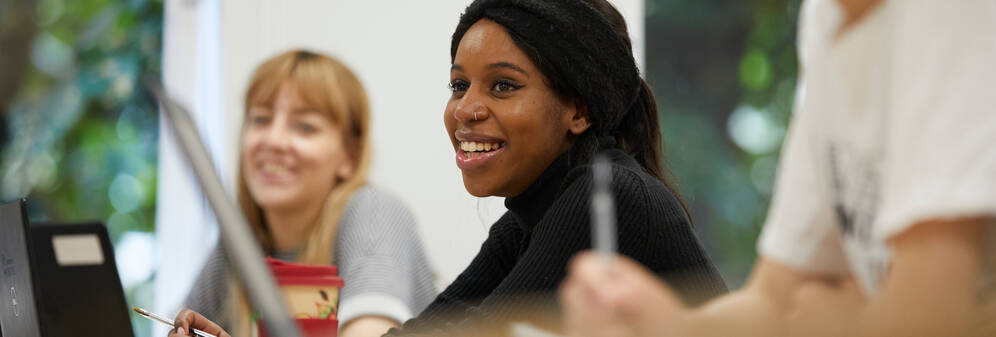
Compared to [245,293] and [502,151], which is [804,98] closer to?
[245,293]

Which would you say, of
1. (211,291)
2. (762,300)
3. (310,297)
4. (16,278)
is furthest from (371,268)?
(762,300)

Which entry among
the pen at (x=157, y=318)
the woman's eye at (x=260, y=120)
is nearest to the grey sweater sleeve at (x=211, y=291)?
the woman's eye at (x=260, y=120)

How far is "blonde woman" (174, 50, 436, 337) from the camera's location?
7.04 feet

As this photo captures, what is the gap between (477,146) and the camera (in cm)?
140

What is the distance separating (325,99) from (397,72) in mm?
318

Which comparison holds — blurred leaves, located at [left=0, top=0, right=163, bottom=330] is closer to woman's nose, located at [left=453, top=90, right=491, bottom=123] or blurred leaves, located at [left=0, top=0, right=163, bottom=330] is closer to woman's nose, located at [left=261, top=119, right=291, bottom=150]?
woman's nose, located at [left=261, top=119, right=291, bottom=150]

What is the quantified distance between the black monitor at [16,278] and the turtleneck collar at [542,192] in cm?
60

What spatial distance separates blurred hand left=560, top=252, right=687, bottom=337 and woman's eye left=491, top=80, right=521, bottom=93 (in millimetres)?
780

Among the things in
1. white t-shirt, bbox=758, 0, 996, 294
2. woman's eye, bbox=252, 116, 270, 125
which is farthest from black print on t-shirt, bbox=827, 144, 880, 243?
woman's eye, bbox=252, 116, 270, 125

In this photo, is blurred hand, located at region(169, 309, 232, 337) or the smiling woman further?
blurred hand, located at region(169, 309, 232, 337)

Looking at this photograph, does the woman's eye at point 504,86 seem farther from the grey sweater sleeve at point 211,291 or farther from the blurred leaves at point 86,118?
the blurred leaves at point 86,118

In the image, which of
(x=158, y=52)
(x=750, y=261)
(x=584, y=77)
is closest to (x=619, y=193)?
(x=584, y=77)

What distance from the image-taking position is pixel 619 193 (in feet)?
3.92

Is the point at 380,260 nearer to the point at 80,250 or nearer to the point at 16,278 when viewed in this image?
the point at 80,250
